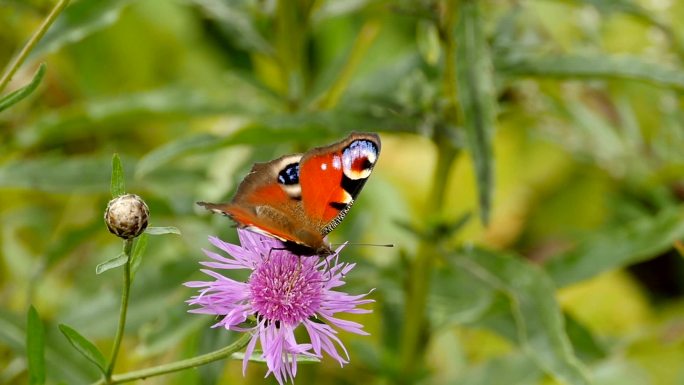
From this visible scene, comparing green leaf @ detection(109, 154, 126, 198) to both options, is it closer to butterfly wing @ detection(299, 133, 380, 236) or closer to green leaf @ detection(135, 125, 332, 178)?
butterfly wing @ detection(299, 133, 380, 236)

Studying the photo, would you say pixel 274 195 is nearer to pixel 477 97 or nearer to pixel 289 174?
pixel 289 174

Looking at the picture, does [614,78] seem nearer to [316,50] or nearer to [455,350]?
[455,350]

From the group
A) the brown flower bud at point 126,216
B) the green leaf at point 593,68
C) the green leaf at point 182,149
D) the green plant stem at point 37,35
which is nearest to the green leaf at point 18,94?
the green plant stem at point 37,35

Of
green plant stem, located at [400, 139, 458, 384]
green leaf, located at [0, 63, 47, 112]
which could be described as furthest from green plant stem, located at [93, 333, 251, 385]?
green plant stem, located at [400, 139, 458, 384]

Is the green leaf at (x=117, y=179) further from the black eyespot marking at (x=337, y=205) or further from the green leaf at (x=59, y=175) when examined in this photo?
the green leaf at (x=59, y=175)

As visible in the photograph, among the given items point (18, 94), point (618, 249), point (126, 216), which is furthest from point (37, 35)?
point (618, 249)
